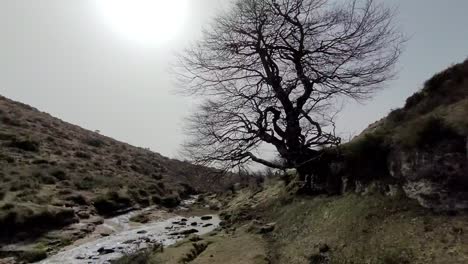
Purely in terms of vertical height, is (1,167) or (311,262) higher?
(1,167)

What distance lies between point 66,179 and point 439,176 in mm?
30411

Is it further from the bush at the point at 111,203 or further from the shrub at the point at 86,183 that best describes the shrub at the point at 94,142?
the bush at the point at 111,203

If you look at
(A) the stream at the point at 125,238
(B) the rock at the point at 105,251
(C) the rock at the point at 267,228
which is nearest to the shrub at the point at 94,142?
(A) the stream at the point at 125,238

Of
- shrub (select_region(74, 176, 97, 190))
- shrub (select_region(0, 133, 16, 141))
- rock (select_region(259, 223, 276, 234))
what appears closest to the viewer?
rock (select_region(259, 223, 276, 234))

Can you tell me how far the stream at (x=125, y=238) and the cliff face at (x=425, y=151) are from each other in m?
10.6

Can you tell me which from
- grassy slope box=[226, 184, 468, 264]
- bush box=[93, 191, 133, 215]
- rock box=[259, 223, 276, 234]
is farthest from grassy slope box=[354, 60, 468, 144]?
bush box=[93, 191, 133, 215]

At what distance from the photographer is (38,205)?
82.7 ft

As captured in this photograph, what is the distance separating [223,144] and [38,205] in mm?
14247

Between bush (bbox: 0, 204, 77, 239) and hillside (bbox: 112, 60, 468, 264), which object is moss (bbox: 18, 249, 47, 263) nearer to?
bush (bbox: 0, 204, 77, 239)

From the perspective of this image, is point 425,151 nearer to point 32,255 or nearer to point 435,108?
point 435,108

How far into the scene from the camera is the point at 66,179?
33.6 meters

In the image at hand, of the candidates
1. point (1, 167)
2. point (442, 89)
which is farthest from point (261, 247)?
point (1, 167)

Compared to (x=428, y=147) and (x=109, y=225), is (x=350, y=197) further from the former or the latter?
(x=109, y=225)

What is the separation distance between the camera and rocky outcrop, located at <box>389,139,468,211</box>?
10.4 meters
